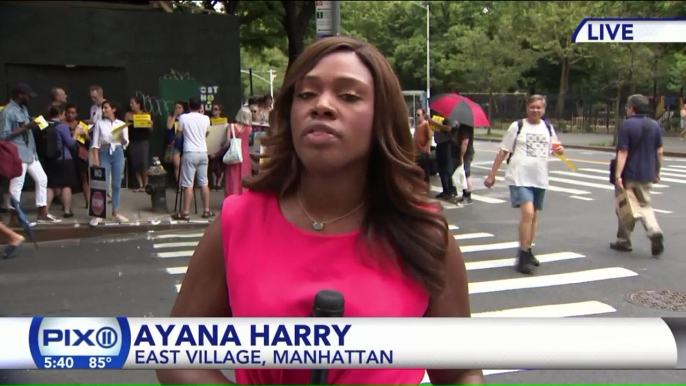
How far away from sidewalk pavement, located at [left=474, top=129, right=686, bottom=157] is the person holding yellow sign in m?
15.6

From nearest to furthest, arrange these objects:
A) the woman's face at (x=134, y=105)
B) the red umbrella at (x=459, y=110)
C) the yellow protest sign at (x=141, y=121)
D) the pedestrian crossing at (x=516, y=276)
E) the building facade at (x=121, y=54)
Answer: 1. the pedestrian crossing at (x=516, y=276)
2. the red umbrella at (x=459, y=110)
3. the yellow protest sign at (x=141, y=121)
4. the woman's face at (x=134, y=105)
5. the building facade at (x=121, y=54)

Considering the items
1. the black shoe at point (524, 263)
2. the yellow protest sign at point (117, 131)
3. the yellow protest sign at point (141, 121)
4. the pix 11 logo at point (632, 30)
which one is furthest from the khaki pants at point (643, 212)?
the yellow protest sign at point (141, 121)

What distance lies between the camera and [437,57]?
5519 centimetres

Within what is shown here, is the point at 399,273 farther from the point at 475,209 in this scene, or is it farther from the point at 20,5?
the point at 20,5

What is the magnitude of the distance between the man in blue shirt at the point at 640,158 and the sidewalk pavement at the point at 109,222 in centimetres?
601

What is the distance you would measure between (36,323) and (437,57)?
55.3 meters

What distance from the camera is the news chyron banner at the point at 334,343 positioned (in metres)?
1.50

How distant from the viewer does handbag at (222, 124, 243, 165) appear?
11906mm

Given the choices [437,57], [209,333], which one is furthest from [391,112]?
[437,57]

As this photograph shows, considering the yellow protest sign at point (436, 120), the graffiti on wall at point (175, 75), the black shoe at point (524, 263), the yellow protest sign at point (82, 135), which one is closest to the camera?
the black shoe at point (524, 263)

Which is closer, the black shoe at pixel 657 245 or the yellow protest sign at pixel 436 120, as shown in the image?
the black shoe at pixel 657 245

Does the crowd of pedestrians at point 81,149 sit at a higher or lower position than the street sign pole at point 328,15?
lower

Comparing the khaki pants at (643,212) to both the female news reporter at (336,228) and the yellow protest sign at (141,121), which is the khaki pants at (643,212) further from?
the yellow protest sign at (141,121)

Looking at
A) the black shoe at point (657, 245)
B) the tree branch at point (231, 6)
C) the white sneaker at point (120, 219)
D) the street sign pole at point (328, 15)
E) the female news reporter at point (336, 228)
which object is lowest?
the white sneaker at point (120, 219)
